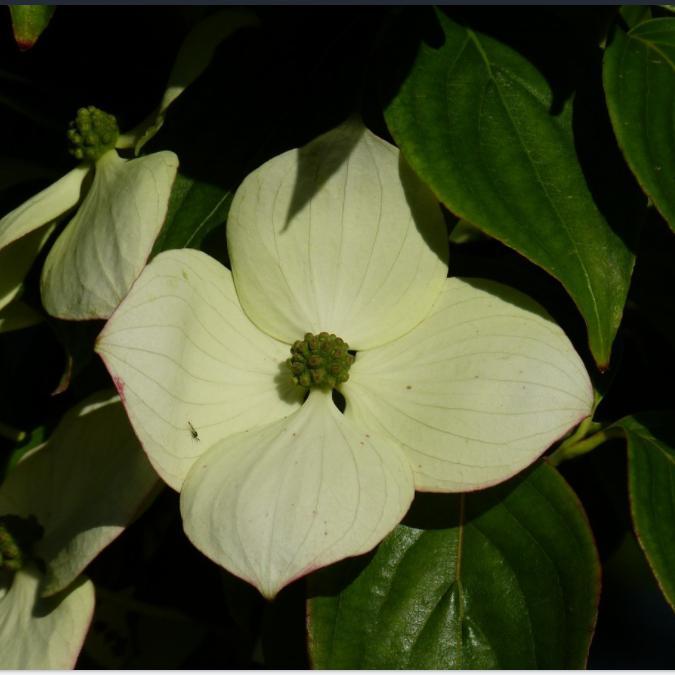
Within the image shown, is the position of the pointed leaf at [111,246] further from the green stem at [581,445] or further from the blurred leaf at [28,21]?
the green stem at [581,445]

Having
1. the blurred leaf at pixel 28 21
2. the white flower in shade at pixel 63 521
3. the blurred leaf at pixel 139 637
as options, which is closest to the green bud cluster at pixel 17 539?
the white flower in shade at pixel 63 521

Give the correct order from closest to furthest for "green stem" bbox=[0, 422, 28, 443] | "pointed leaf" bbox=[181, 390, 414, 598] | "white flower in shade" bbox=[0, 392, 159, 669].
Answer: "pointed leaf" bbox=[181, 390, 414, 598] → "white flower in shade" bbox=[0, 392, 159, 669] → "green stem" bbox=[0, 422, 28, 443]

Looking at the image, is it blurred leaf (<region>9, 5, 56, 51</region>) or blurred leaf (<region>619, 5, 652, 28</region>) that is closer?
blurred leaf (<region>9, 5, 56, 51</region>)

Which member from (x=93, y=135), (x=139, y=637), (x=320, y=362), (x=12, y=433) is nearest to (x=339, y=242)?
(x=320, y=362)

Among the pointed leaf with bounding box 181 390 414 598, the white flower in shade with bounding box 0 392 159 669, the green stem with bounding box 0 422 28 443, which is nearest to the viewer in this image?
the pointed leaf with bounding box 181 390 414 598

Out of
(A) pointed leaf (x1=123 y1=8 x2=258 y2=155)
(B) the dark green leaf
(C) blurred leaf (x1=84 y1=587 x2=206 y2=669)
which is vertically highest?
(A) pointed leaf (x1=123 y1=8 x2=258 y2=155)

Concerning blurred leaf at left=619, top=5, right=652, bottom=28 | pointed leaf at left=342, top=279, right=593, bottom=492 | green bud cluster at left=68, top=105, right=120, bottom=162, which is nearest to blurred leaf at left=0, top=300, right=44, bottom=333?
green bud cluster at left=68, top=105, right=120, bottom=162

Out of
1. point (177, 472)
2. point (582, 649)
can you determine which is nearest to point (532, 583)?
point (582, 649)

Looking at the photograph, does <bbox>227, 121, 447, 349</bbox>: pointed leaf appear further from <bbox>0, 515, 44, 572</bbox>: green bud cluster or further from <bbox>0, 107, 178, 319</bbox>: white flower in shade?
<bbox>0, 515, 44, 572</bbox>: green bud cluster
